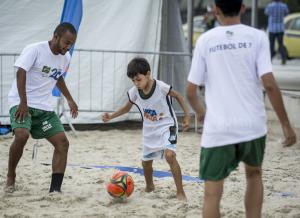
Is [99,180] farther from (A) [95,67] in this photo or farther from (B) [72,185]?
(A) [95,67]

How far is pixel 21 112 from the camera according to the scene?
6.05 meters

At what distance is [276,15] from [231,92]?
15.6 meters

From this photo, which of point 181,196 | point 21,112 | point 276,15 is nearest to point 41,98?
point 21,112

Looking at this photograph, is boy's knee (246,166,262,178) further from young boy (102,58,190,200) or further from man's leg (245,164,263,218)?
young boy (102,58,190,200)

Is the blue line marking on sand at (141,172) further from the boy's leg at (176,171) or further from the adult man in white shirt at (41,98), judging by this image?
the adult man in white shirt at (41,98)

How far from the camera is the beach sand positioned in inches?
227

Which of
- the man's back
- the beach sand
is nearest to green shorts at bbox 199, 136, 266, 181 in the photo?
the beach sand

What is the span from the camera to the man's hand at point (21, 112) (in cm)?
604

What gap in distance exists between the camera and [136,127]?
1114 centimetres

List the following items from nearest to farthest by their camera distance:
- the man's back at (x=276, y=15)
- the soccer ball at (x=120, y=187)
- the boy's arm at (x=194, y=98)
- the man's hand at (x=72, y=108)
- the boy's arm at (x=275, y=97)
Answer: the boy's arm at (x=275, y=97) → the boy's arm at (x=194, y=98) → the soccer ball at (x=120, y=187) → the man's hand at (x=72, y=108) → the man's back at (x=276, y=15)

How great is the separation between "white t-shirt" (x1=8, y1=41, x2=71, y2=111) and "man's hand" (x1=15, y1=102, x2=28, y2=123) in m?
0.20

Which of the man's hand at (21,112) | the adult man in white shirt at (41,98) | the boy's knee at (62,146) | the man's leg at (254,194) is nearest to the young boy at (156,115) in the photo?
the boy's knee at (62,146)

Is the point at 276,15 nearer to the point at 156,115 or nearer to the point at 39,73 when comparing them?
the point at 156,115

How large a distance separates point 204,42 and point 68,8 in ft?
16.5
